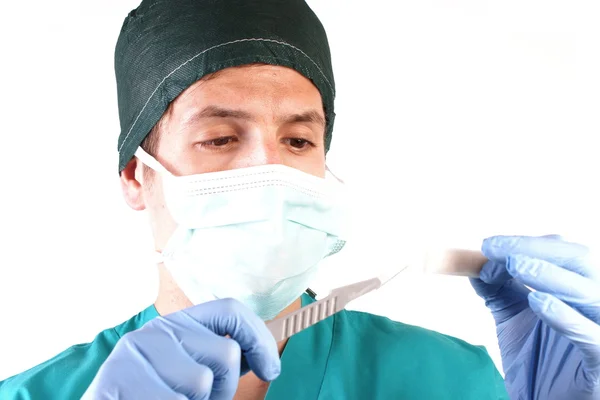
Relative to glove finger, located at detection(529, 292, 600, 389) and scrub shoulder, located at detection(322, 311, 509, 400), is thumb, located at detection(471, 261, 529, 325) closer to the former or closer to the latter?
scrub shoulder, located at detection(322, 311, 509, 400)

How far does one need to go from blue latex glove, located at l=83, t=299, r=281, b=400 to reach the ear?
657 mm

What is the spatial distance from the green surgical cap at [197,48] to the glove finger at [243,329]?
68 cm

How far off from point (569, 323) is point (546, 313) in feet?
0.21

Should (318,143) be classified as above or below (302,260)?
above

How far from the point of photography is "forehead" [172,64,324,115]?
2.00 meters

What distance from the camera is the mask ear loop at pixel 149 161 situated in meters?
2.04

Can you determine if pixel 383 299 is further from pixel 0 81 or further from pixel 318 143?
pixel 0 81

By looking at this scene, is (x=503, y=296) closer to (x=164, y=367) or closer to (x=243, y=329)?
(x=243, y=329)

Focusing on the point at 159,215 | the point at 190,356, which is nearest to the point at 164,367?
the point at 190,356

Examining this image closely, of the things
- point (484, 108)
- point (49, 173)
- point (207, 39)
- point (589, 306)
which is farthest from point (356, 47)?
point (589, 306)

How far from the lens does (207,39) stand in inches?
82.4

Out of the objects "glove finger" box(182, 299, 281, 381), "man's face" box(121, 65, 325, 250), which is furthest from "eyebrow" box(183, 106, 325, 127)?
"glove finger" box(182, 299, 281, 381)

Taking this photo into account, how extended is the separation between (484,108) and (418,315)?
2.72ft

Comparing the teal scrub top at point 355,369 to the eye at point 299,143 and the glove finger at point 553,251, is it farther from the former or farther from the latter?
the eye at point 299,143
